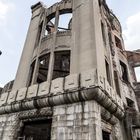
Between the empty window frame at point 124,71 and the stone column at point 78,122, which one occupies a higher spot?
the empty window frame at point 124,71

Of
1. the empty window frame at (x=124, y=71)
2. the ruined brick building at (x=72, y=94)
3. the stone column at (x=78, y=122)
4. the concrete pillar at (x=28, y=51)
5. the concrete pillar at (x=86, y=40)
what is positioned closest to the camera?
the stone column at (x=78, y=122)

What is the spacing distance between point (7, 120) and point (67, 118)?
363 cm

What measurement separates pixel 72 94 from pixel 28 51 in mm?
5627

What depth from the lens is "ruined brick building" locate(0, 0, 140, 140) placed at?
6.26 meters

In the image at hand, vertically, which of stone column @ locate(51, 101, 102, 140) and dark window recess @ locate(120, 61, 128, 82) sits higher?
dark window recess @ locate(120, 61, 128, 82)

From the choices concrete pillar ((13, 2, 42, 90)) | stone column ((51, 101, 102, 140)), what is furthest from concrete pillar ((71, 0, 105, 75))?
concrete pillar ((13, 2, 42, 90))

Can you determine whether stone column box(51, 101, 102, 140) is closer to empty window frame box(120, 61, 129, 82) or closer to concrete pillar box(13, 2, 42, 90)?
concrete pillar box(13, 2, 42, 90)

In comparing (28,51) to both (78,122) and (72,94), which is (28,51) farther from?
(78,122)

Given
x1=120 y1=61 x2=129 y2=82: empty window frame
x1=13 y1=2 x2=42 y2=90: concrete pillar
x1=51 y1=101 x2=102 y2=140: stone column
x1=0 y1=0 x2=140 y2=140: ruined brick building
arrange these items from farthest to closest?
x1=120 y1=61 x2=129 y2=82: empty window frame
x1=13 y1=2 x2=42 y2=90: concrete pillar
x1=0 y1=0 x2=140 y2=140: ruined brick building
x1=51 y1=101 x2=102 y2=140: stone column

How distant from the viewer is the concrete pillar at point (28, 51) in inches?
386

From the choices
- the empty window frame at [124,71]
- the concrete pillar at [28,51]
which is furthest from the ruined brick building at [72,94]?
the empty window frame at [124,71]

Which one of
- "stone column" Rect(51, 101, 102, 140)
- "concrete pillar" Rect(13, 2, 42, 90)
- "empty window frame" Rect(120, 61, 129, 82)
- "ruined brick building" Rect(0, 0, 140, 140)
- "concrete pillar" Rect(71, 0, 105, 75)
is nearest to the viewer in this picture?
"stone column" Rect(51, 101, 102, 140)

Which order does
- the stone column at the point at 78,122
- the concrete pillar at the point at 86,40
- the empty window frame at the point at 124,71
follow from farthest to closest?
the empty window frame at the point at 124,71
the concrete pillar at the point at 86,40
the stone column at the point at 78,122

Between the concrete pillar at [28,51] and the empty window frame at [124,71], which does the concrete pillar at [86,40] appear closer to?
the concrete pillar at [28,51]
